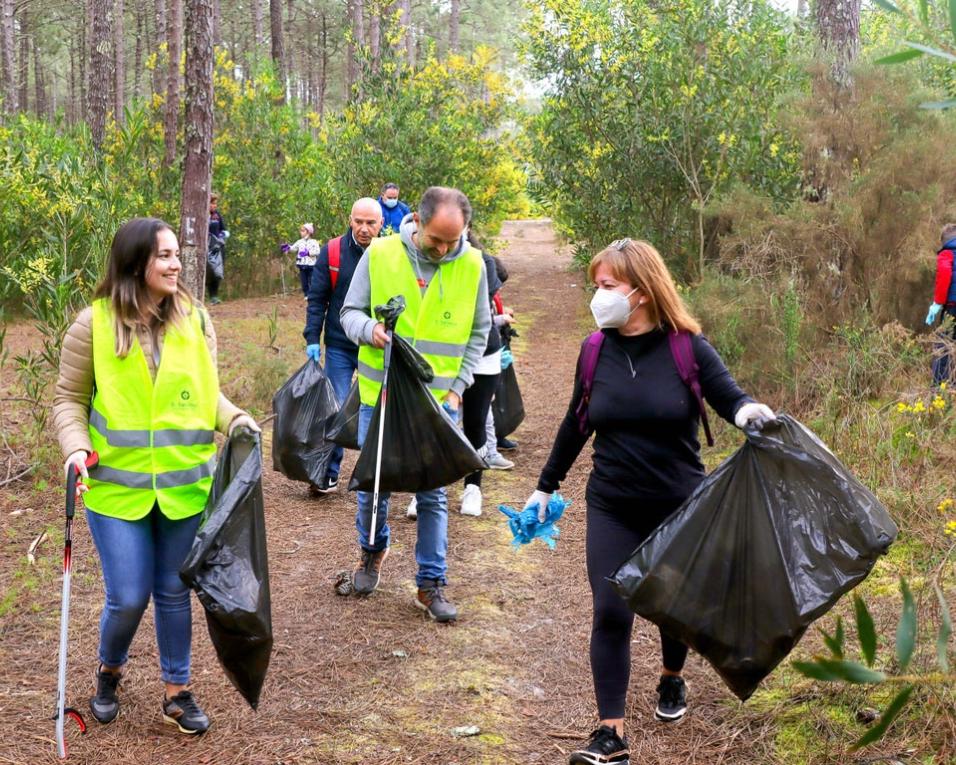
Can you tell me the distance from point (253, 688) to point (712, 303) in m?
6.49

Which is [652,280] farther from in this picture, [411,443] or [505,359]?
[505,359]

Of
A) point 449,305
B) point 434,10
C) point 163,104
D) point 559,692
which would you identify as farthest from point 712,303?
point 434,10

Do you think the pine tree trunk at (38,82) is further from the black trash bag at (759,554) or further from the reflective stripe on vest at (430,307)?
the black trash bag at (759,554)

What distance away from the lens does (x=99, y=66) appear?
16578 millimetres

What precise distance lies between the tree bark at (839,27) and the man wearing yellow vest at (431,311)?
21.4 feet

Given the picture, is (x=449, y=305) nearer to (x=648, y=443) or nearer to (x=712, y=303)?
(x=648, y=443)

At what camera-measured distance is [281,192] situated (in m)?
15.7

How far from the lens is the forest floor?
3594 millimetres

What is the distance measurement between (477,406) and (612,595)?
10.4 feet

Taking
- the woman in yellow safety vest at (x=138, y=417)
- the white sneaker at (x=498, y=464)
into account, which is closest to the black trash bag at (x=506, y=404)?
the white sneaker at (x=498, y=464)

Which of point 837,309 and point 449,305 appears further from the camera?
point 837,309

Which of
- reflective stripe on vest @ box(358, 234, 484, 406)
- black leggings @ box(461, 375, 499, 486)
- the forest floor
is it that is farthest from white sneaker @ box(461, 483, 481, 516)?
reflective stripe on vest @ box(358, 234, 484, 406)

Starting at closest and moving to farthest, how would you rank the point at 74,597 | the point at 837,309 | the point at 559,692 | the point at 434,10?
the point at 559,692
the point at 74,597
the point at 837,309
the point at 434,10

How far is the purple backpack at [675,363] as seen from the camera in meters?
3.34
